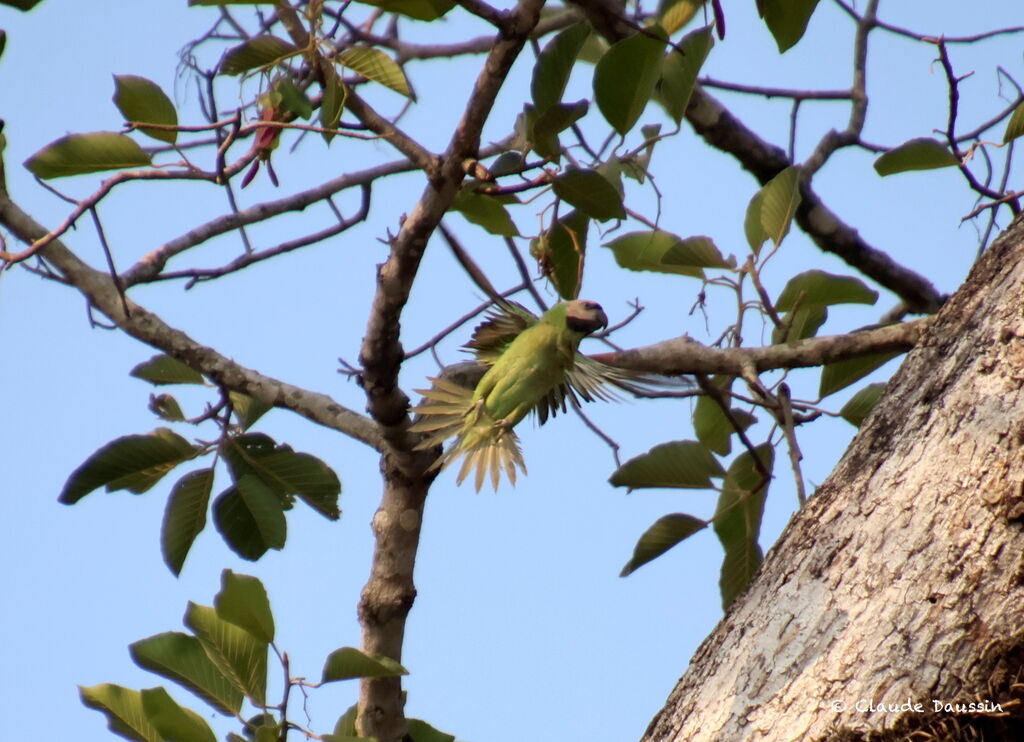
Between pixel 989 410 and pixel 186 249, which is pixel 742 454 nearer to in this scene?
pixel 989 410

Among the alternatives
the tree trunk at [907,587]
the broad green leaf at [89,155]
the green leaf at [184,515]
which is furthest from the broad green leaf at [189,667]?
the broad green leaf at [89,155]

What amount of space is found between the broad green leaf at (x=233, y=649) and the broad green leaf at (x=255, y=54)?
0.98m

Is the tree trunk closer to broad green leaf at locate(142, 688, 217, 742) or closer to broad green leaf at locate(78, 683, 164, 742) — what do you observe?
broad green leaf at locate(142, 688, 217, 742)

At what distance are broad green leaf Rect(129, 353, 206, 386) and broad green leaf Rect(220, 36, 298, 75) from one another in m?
0.81

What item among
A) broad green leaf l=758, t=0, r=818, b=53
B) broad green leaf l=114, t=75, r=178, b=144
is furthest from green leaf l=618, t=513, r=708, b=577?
broad green leaf l=114, t=75, r=178, b=144

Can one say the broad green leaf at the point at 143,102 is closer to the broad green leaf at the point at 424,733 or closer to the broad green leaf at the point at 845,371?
the broad green leaf at the point at 424,733

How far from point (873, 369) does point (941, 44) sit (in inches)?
28.5

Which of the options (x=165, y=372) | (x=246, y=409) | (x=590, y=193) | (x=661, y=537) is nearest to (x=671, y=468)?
(x=661, y=537)

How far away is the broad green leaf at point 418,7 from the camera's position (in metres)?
1.83

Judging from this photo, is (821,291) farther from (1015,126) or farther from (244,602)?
(244,602)

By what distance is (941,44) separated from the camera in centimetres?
223

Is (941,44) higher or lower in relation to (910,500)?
higher

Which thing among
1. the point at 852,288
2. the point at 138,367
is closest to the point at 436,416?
the point at 138,367

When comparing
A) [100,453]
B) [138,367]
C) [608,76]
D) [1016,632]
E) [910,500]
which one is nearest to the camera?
[1016,632]
